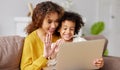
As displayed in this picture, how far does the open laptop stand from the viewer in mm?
1315

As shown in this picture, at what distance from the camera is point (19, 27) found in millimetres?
3189

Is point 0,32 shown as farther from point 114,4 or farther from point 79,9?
point 114,4

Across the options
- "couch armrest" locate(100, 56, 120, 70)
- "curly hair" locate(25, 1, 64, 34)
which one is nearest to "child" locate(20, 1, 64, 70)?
"curly hair" locate(25, 1, 64, 34)

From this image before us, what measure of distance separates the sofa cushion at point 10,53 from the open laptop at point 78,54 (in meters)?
0.41

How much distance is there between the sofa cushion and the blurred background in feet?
4.72

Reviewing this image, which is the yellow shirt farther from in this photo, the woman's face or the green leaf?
the green leaf

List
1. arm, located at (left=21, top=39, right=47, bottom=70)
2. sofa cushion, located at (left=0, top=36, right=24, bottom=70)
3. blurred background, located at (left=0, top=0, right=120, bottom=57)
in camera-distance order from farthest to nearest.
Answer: blurred background, located at (left=0, top=0, right=120, bottom=57)
sofa cushion, located at (left=0, top=36, right=24, bottom=70)
arm, located at (left=21, top=39, right=47, bottom=70)

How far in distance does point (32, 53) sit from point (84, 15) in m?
2.18

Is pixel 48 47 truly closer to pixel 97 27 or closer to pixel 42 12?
pixel 42 12

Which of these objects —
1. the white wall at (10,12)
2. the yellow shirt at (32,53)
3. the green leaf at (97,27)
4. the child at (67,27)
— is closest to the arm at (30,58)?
the yellow shirt at (32,53)

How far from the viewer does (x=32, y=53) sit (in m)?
1.58

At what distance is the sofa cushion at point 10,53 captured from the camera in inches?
63.9

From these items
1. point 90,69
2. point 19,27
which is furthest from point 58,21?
point 19,27

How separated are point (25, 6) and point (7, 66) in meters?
1.84
